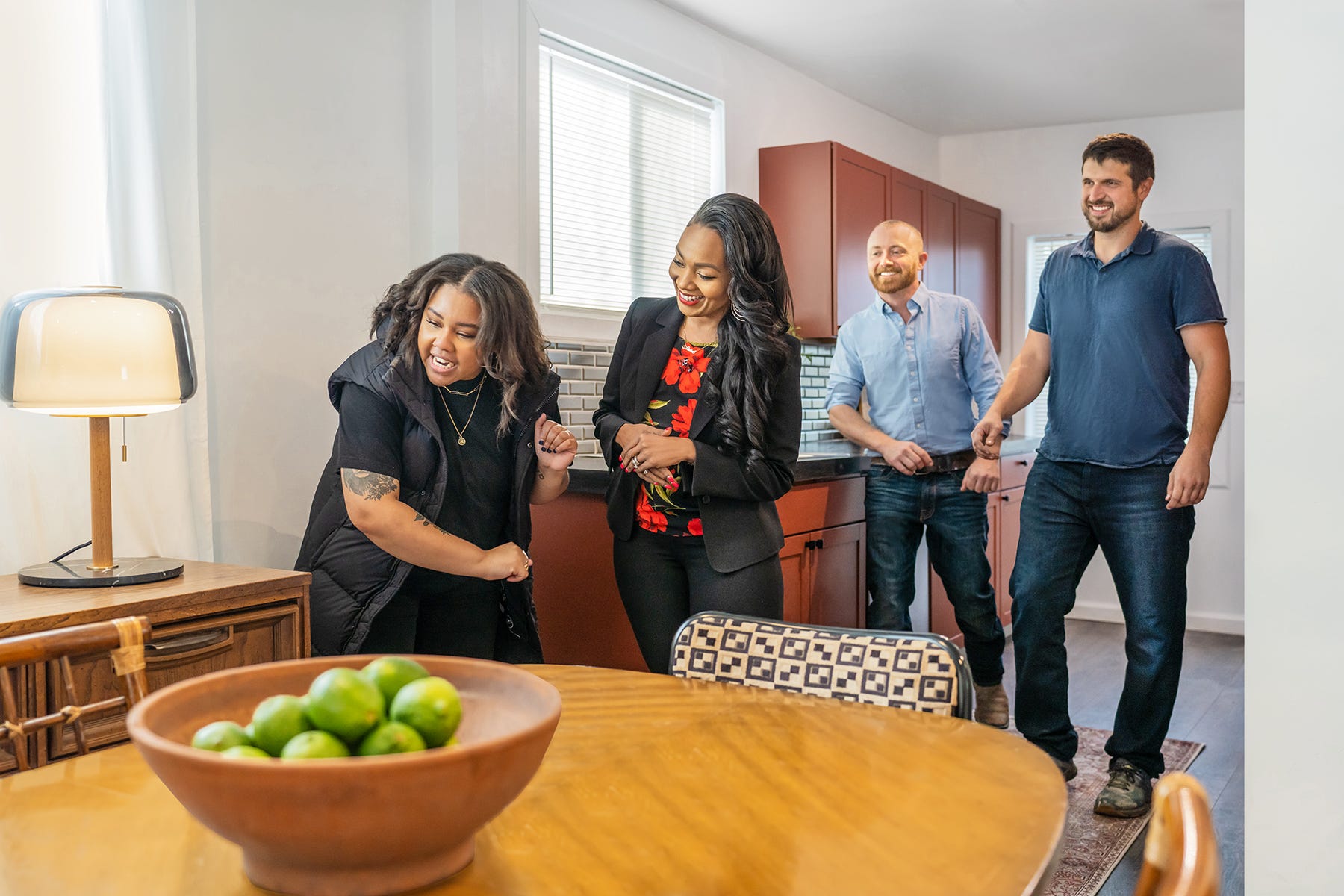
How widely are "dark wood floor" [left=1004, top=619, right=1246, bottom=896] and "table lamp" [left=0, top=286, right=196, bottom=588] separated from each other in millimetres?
2191

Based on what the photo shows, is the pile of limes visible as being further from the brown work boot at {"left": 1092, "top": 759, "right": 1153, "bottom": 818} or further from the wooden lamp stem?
the brown work boot at {"left": 1092, "top": 759, "right": 1153, "bottom": 818}

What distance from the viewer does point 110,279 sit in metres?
2.29

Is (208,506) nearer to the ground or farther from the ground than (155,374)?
nearer to the ground

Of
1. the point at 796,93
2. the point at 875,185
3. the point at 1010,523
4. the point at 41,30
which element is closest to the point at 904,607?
the point at 1010,523

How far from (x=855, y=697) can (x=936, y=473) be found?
2218 millimetres

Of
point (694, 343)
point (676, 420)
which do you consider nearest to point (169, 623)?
point (676, 420)

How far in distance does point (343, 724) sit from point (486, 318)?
1392 mm

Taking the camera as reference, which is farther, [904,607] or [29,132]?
[904,607]

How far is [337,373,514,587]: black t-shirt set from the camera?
6.76 feet

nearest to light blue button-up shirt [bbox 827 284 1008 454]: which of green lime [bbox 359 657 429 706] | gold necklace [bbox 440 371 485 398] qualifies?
Result: gold necklace [bbox 440 371 485 398]

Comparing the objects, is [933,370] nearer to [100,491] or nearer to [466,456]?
[466,456]

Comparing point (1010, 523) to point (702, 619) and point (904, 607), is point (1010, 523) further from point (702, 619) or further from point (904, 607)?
point (702, 619)

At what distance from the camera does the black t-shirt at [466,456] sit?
2061 mm

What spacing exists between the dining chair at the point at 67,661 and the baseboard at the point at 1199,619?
5067 mm
